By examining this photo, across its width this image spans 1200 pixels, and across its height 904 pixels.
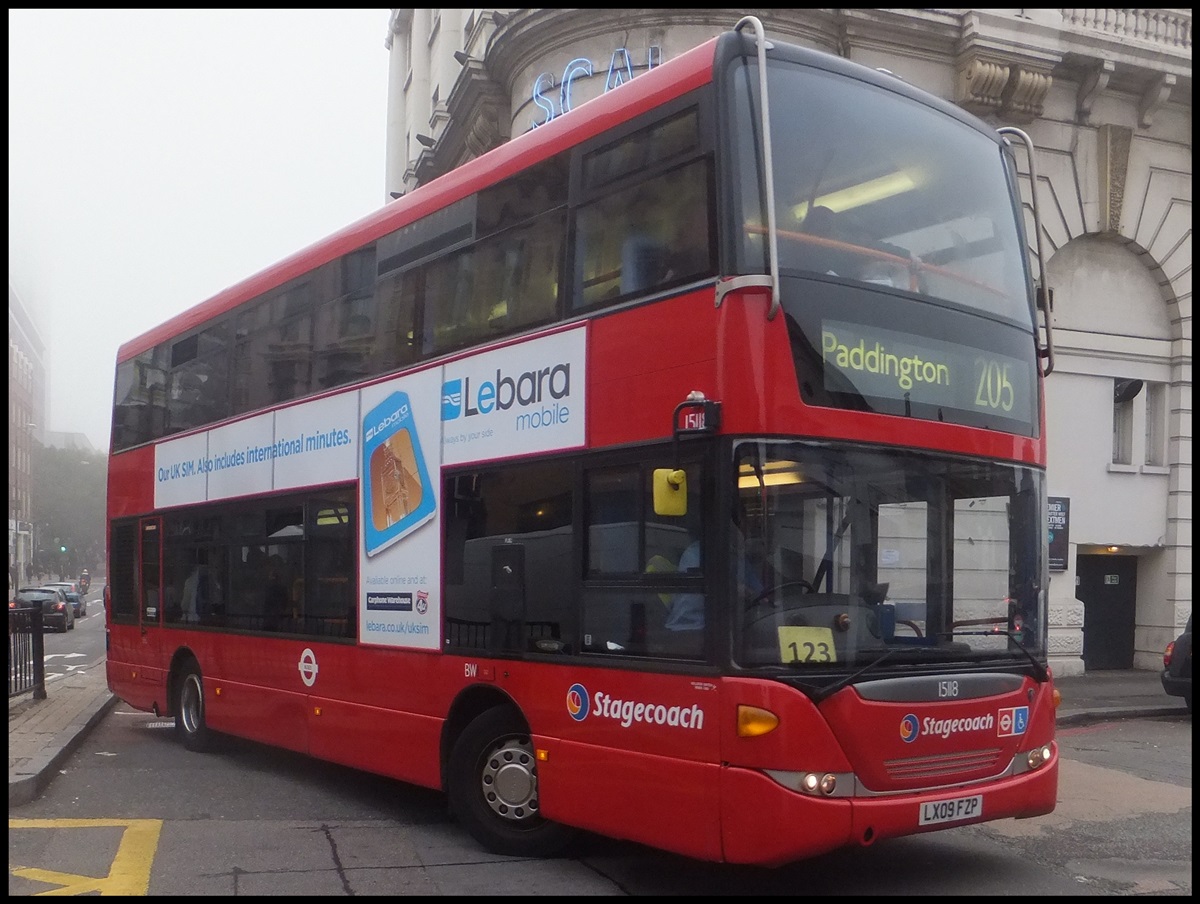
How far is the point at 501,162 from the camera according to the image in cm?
859

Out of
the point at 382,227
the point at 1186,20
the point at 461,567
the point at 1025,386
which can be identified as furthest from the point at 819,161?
the point at 1186,20

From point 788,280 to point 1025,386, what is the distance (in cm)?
185

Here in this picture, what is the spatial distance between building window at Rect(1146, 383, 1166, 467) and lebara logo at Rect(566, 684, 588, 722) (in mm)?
15930

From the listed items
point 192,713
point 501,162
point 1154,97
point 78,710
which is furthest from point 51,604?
point 501,162

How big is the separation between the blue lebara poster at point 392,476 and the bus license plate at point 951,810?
12.2 feet

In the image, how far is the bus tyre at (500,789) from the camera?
Answer: 25.7 ft

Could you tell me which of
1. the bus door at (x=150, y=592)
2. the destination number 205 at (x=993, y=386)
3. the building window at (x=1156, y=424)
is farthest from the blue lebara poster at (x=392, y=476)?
the building window at (x=1156, y=424)

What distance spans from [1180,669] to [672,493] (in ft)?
37.5

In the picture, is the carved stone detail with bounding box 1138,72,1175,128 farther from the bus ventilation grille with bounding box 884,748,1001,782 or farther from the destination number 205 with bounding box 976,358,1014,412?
the bus ventilation grille with bounding box 884,748,1001,782

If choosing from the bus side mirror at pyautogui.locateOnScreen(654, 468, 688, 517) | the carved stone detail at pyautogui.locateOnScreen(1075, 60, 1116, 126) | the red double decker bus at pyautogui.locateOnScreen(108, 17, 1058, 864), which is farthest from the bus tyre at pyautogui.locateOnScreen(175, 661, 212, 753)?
the carved stone detail at pyautogui.locateOnScreen(1075, 60, 1116, 126)

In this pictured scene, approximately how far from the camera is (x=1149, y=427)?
20812 millimetres

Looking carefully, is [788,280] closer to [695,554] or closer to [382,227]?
[695,554]

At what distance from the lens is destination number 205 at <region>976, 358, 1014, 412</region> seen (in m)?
7.36

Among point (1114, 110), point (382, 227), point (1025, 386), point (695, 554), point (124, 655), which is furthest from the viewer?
point (1114, 110)
